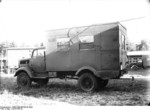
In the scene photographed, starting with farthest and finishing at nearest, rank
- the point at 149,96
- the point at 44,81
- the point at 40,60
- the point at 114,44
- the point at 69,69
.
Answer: the point at 44,81 < the point at 40,60 < the point at 69,69 < the point at 114,44 < the point at 149,96

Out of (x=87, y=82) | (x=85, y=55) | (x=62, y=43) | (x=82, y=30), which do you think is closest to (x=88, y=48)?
(x=85, y=55)

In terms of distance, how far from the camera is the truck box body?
6.52 m

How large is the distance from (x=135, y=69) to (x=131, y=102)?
11691mm

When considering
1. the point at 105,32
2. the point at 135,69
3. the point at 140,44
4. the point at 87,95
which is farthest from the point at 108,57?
the point at 140,44

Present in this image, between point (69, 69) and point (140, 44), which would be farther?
point (140, 44)

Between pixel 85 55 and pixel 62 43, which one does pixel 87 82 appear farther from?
pixel 62 43

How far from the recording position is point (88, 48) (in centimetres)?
694

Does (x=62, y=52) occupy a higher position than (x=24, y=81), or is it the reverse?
(x=62, y=52)

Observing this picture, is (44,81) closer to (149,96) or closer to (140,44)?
(149,96)

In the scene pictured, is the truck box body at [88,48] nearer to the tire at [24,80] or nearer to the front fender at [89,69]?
the front fender at [89,69]

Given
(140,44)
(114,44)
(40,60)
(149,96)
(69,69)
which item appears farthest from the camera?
(140,44)

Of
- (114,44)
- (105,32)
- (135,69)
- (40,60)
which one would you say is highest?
(105,32)

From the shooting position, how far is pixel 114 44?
6.50 meters

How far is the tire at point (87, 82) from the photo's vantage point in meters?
6.71
